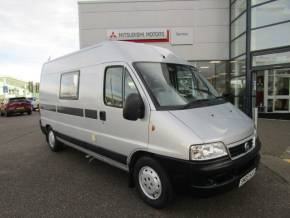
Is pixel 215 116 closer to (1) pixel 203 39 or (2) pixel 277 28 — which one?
(2) pixel 277 28

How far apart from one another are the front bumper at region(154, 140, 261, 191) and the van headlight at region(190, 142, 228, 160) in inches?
2.4

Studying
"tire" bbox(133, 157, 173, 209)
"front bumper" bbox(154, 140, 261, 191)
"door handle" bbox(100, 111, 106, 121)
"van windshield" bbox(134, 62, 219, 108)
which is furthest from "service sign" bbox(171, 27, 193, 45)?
"front bumper" bbox(154, 140, 261, 191)

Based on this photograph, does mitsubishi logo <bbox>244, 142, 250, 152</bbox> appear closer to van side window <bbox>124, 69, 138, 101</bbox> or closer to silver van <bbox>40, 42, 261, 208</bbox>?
silver van <bbox>40, 42, 261, 208</bbox>

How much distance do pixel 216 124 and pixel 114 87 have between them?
177 cm

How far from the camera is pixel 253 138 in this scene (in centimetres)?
365

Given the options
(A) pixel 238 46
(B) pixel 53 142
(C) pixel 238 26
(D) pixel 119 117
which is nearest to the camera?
(D) pixel 119 117

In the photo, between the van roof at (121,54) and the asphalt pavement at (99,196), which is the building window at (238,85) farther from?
the van roof at (121,54)

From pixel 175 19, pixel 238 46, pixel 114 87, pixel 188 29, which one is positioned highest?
pixel 175 19

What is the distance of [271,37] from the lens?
1098 centimetres

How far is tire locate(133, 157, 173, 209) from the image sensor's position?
3184mm

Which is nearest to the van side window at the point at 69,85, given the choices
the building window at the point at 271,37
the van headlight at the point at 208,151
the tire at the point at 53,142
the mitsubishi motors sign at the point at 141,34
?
the tire at the point at 53,142

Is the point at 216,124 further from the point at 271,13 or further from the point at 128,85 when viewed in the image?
the point at 271,13

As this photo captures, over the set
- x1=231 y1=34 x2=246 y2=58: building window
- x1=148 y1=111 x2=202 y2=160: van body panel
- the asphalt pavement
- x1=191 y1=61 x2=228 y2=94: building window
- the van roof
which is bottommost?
the asphalt pavement

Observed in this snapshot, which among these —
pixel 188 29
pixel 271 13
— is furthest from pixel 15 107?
pixel 271 13
